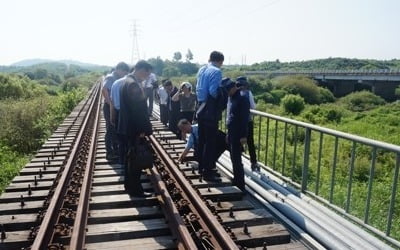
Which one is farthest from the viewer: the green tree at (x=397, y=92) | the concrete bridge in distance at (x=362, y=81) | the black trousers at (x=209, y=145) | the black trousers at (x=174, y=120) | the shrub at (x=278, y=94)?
the concrete bridge in distance at (x=362, y=81)

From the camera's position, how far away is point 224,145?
6.12 m

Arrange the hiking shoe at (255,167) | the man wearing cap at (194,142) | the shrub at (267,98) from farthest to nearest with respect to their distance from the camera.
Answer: the shrub at (267,98) < the hiking shoe at (255,167) < the man wearing cap at (194,142)

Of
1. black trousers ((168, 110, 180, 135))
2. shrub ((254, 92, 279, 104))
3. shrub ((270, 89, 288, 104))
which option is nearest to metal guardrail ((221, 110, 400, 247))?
black trousers ((168, 110, 180, 135))

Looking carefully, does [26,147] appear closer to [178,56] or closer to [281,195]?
[281,195]

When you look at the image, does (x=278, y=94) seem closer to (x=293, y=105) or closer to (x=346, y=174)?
(x=293, y=105)

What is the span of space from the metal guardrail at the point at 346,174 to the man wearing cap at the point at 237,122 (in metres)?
0.61

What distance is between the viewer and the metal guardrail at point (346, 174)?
4082 mm

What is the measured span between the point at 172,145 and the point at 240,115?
324 centimetres

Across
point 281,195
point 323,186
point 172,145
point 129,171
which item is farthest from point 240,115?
point 323,186

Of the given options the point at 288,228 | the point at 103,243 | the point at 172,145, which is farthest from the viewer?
the point at 172,145

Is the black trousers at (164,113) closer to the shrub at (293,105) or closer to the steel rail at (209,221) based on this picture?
the steel rail at (209,221)

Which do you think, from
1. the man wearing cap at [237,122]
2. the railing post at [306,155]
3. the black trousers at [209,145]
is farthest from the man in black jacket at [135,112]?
the railing post at [306,155]

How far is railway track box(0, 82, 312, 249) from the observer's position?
12.6 feet

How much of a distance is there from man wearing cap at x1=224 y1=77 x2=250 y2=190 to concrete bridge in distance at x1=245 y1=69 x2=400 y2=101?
61.8 meters
